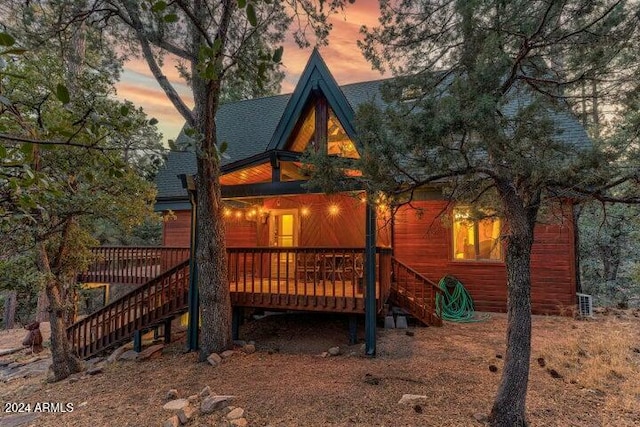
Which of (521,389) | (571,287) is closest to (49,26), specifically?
(521,389)

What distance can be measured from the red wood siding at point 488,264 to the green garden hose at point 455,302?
0.90 feet

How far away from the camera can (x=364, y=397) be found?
13.0 feet

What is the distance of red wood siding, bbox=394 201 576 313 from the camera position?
801cm

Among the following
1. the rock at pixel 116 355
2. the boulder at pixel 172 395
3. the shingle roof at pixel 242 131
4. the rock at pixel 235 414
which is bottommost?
the rock at pixel 116 355

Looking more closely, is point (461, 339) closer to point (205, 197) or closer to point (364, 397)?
point (364, 397)

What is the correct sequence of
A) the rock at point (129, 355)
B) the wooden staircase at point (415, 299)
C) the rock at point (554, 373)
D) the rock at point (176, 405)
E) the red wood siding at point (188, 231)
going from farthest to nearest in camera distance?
the red wood siding at point (188, 231)
the wooden staircase at point (415, 299)
the rock at point (129, 355)
the rock at point (554, 373)
the rock at point (176, 405)

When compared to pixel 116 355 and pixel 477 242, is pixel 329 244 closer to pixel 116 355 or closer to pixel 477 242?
pixel 477 242

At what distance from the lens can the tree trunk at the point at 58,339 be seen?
18.7ft

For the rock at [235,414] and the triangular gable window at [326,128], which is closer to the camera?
the rock at [235,414]

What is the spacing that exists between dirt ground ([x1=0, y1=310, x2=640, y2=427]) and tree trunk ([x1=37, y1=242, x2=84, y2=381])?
0.34 m

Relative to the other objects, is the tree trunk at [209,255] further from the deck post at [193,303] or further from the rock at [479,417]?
the rock at [479,417]

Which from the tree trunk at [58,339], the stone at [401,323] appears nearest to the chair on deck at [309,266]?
the stone at [401,323]

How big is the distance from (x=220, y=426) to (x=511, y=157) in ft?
13.6

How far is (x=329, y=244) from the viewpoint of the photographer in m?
9.52
